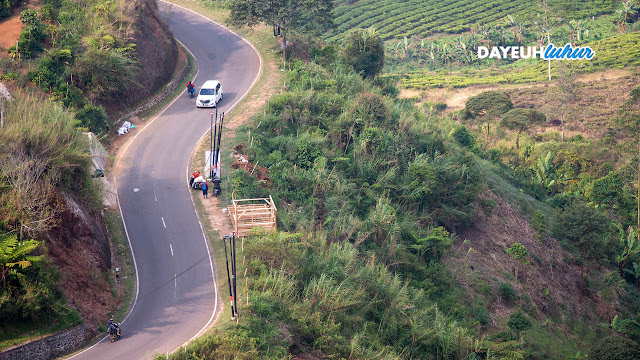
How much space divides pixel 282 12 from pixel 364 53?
8.28 metres

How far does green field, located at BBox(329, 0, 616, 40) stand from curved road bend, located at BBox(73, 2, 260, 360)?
6177 centimetres

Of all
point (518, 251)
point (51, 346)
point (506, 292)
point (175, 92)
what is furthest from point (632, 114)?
point (51, 346)

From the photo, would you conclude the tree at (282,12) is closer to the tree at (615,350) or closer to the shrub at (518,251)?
the shrub at (518,251)

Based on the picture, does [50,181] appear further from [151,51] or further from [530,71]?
[530,71]

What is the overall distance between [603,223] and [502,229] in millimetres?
7104

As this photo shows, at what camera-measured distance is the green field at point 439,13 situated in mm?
105500

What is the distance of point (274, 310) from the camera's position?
24.5 metres

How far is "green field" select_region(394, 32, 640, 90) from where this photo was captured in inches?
3406

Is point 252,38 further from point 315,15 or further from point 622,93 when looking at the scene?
point 622,93

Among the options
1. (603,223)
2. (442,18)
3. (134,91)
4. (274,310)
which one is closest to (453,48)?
(442,18)

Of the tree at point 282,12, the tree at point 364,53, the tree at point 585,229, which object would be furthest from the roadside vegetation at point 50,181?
the tree at point 585,229

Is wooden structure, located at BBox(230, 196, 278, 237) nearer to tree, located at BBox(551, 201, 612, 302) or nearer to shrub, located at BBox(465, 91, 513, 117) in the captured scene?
tree, located at BBox(551, 201, 612, 302)

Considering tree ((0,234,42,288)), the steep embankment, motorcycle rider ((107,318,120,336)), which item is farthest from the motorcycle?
the steep embankment

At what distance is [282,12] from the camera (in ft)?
163
